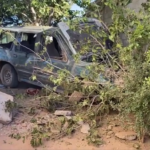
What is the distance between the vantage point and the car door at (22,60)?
7802 mm

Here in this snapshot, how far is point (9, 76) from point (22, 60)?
1.00 metres

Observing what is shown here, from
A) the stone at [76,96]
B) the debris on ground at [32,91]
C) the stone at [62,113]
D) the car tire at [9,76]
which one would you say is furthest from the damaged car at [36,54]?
the stone at [62,113]

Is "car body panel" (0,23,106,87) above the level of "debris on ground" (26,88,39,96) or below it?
above

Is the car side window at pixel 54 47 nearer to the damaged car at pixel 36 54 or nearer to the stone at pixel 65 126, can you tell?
the damaged car at pixel 36 54

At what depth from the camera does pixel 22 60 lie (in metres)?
8.01

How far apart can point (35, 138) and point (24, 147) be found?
244mm

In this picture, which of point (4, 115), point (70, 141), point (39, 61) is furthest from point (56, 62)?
point (70, 141)

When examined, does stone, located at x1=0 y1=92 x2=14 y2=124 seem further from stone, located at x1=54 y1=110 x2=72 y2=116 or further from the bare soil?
stone, located at x1=54 y1=110 x2=72 y2=116

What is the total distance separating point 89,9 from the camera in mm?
5832

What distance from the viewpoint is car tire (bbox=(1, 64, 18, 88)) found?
8.54 meters

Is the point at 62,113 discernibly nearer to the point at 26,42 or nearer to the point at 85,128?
the point at 85,128

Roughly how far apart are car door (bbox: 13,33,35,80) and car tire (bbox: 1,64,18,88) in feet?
1.17

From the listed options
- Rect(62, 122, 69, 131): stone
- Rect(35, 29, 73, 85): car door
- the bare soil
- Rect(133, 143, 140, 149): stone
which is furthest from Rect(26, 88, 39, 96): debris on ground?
Rect(133, 143, 140, 149): stone

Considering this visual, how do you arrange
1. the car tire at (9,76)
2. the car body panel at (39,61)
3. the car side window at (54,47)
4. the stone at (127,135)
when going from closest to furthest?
the stone at (127,135) → the car body panel at (39,61) → the car side window at (54,47) → the car tire at (9,76)
